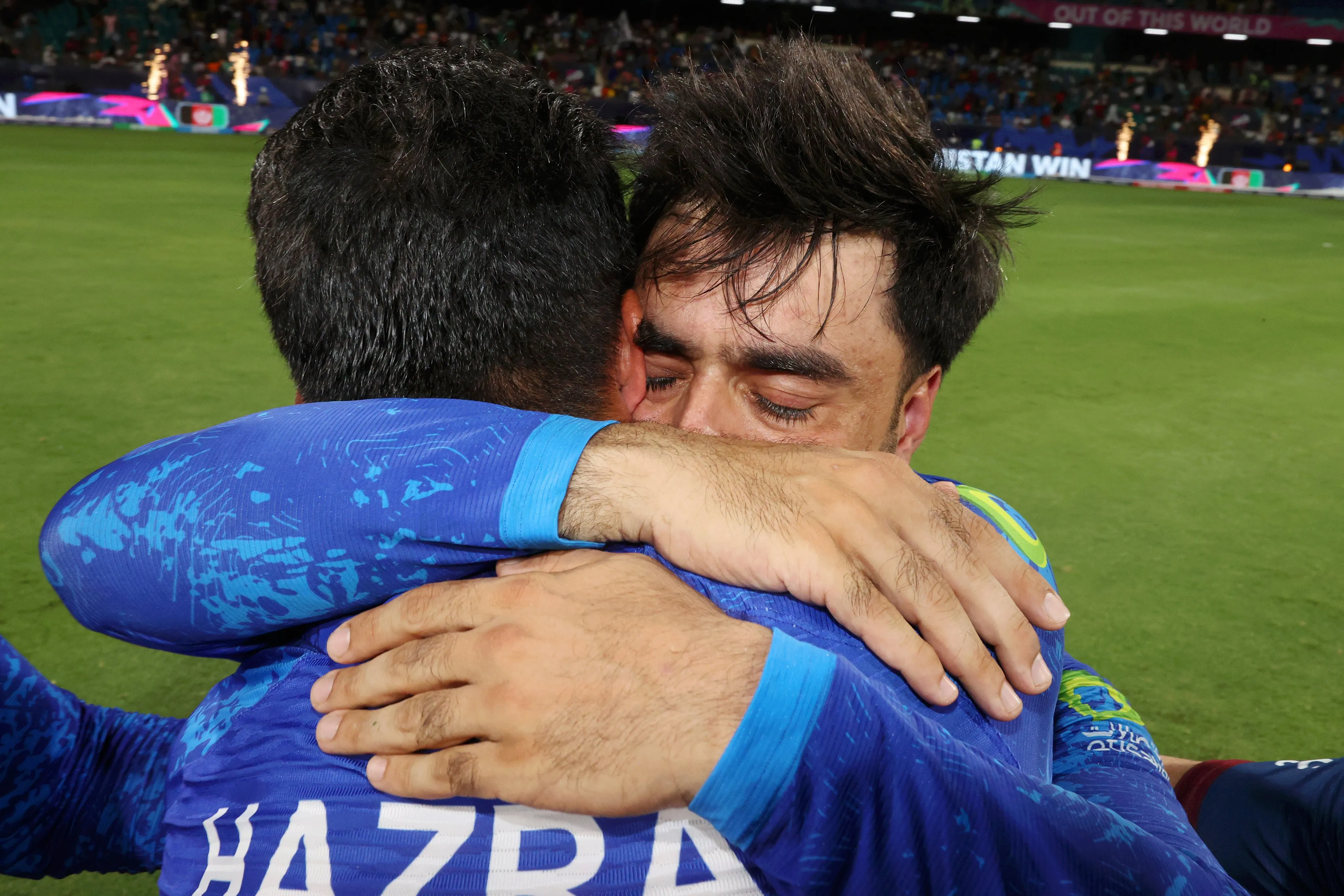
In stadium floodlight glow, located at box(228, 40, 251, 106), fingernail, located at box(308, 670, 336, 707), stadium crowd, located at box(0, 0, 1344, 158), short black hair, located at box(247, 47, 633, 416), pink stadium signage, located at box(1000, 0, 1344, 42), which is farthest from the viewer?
pink stadium signage, located at box(1000, 0, 1344, 42)

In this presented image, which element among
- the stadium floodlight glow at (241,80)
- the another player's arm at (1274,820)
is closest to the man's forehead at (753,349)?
the another player's arm at (1274,820)

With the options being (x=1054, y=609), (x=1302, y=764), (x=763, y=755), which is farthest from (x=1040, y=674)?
(x=1302, y=764)

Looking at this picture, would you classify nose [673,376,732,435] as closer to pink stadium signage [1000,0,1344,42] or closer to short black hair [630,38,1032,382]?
short black hair [630,38,1032,382]

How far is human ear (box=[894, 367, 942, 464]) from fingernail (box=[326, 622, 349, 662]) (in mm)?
1576

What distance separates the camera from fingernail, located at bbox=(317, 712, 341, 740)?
1232 millimetres

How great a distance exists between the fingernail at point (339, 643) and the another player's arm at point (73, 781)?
0.79m

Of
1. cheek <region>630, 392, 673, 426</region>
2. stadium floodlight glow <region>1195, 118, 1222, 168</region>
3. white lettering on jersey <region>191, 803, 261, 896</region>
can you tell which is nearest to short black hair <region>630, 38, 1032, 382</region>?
cheek <region>630, 392, 673, 426</region>

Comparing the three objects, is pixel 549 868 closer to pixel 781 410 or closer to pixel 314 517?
pixel 314 517

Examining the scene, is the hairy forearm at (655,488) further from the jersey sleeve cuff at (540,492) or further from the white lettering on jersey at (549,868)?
the white lettering on jersey at (549,868)

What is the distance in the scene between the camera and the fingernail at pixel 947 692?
4.20ft

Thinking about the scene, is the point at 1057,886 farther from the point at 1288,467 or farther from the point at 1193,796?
the point at 1288,467

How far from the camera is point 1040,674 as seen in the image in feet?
4.65

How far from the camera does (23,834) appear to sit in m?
1.82

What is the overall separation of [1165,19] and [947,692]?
128 ft
